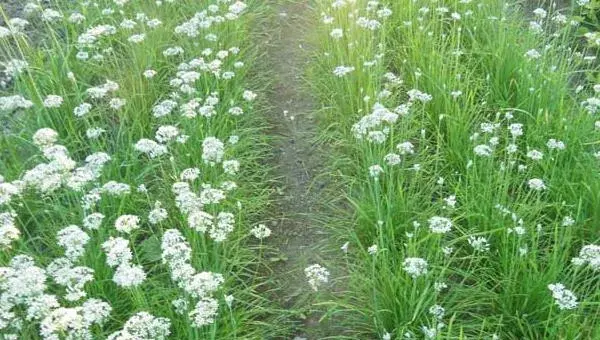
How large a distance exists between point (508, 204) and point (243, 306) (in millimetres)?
1646

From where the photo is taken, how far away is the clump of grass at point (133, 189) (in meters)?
2.80

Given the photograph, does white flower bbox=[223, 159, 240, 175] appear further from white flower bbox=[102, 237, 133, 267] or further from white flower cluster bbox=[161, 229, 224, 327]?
white flower bbox=[102, 237, 133, 267]

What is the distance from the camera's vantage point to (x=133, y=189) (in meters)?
→ 4.09

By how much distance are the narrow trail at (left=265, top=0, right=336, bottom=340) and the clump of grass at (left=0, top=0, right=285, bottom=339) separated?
0.18 metres

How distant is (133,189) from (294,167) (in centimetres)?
129

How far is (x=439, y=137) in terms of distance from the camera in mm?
4152

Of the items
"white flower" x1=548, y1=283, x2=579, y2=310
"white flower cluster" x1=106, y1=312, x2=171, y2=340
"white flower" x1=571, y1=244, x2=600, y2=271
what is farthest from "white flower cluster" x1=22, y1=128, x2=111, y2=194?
"white flower" x1=571, y1=244, x2=600, y2=271

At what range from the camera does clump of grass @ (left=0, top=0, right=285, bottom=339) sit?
2.80 metres

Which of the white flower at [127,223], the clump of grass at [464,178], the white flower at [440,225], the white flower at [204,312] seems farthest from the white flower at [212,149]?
the white flower at [440,225]

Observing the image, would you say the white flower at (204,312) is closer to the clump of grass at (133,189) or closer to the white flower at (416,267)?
the clump of grass at (133,189)

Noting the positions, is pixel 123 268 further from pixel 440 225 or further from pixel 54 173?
pixel 440 225

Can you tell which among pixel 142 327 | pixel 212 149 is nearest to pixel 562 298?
pixel 142 327

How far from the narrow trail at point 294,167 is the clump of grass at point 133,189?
18cm

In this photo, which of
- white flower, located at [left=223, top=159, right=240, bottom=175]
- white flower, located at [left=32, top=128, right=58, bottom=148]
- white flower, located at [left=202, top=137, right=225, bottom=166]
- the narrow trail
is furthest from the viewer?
the narrow trail
